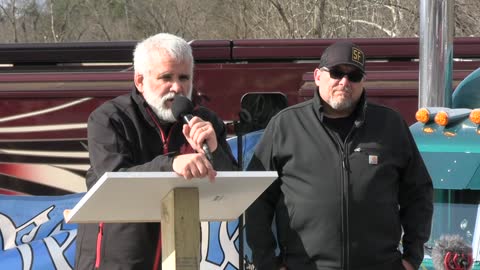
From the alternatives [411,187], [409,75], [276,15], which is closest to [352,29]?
[276,15]

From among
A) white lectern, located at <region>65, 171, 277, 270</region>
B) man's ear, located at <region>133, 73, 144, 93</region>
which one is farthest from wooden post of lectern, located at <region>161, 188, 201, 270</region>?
man's ear, located at <region>133, 73, 144, 93</region>

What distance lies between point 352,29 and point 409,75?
43.1 feet

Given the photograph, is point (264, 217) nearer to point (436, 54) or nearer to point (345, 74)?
point (345, 74)

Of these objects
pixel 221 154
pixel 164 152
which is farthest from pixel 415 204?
pixel 164 152

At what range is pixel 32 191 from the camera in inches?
325

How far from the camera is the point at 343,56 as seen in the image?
3693 millimetres

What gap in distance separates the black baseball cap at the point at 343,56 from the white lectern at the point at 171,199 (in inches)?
33.7

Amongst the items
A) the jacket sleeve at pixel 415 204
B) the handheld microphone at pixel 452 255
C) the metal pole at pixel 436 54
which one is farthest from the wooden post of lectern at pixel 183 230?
the metal pole at pixel 436 54

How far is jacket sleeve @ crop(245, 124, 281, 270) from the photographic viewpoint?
377 centimetres

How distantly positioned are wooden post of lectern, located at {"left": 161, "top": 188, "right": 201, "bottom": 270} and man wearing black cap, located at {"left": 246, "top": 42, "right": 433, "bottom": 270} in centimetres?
86

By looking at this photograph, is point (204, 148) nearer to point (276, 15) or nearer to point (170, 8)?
point (276, 15)

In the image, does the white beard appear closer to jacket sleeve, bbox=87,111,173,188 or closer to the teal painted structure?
jacket sleeve, bbox=87,111,173,188

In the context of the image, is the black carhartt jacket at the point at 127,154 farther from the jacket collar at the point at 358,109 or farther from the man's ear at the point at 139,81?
the jacket collar at the point at 358,109

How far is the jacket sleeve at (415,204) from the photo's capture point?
150 inches
